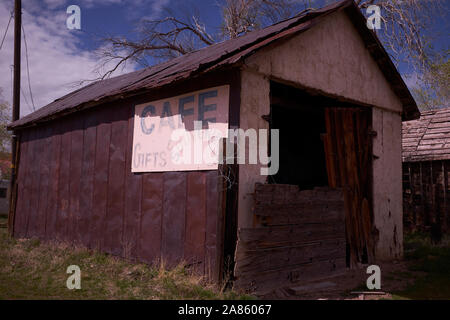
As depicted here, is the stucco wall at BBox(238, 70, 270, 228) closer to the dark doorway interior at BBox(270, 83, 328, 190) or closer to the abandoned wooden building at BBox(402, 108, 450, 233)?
the dark doorway interior at BBox(270, 83, 328, 190)

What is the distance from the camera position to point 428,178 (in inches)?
497

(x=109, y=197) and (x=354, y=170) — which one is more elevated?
(x=354, y=170)

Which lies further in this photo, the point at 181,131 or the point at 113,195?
the point at 113,195

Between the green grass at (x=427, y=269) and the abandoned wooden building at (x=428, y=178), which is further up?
the abandoned wooden building at (x=428, y=178)

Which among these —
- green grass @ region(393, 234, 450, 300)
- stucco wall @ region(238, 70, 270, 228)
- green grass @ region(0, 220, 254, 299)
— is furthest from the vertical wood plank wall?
green grass @ region(393, 234, 450, 300)

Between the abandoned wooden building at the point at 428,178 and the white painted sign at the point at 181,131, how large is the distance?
855cm

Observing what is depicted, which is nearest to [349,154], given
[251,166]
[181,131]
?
[251,166]

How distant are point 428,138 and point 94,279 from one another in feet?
37.1

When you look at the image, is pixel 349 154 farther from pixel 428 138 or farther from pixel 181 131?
pixel 428 138

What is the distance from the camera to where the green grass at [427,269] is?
6.35 meters

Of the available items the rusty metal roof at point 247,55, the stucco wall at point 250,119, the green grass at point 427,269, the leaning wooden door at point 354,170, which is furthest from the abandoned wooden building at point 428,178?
the stucco wall at point 250,119

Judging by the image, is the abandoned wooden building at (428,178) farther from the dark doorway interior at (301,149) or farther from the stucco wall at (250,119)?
the stucco wall at (250,119)
